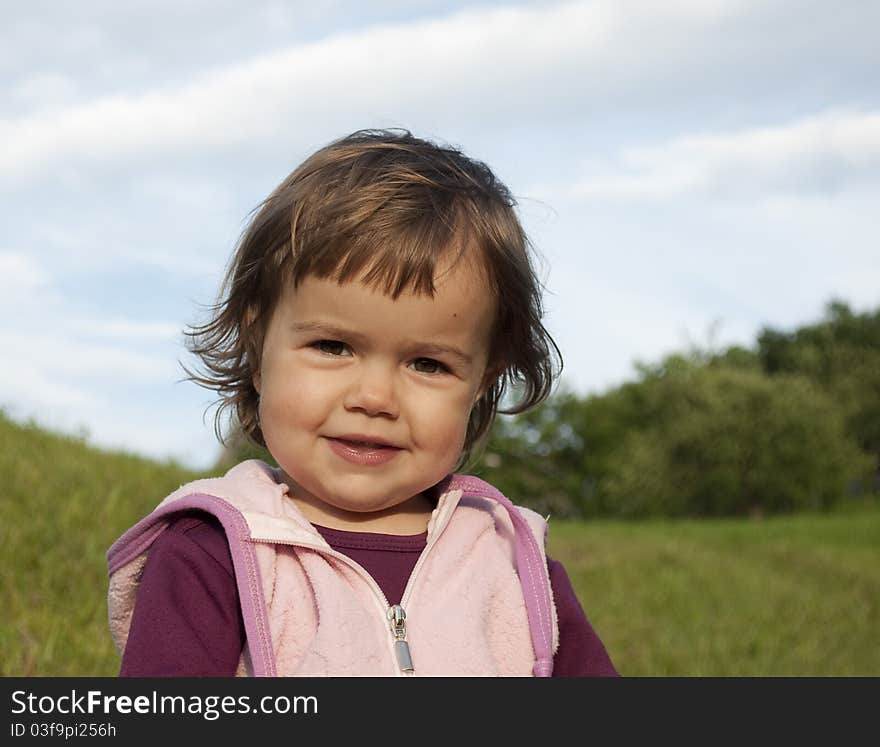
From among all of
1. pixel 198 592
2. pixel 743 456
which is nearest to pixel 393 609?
pixel 198 592

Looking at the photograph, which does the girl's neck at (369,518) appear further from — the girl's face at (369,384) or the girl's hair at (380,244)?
the girl's hair at (380,244)

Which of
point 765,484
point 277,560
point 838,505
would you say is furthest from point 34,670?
point 838,505

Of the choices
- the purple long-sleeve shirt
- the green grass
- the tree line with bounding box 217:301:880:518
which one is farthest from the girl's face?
the tree line with bounding box 217:301:880:518

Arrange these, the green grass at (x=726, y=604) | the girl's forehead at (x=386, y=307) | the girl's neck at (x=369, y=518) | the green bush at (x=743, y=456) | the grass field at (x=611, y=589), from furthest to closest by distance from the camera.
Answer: the green bush at (x=743, y=456)
the green grass at (x=726, y=604)
the grass field at (x=611, y=589)
the girl's neck at (x=369, y=518)
the girl's forehead at (x=386, y=307)

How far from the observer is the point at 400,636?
2.18 m

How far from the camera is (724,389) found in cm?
2667

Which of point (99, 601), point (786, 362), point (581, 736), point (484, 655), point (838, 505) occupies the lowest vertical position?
point (581, 736)

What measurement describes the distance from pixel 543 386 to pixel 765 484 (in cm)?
2353

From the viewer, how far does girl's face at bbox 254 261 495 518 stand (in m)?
2.16

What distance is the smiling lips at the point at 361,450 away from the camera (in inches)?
87.7

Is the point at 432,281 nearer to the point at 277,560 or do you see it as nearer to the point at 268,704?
the point at 277,560

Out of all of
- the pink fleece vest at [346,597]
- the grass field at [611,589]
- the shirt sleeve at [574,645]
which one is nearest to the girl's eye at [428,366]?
the pink fleece vest at [346,597]

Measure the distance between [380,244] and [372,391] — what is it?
0.31m

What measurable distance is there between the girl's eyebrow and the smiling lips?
221 millimetres
